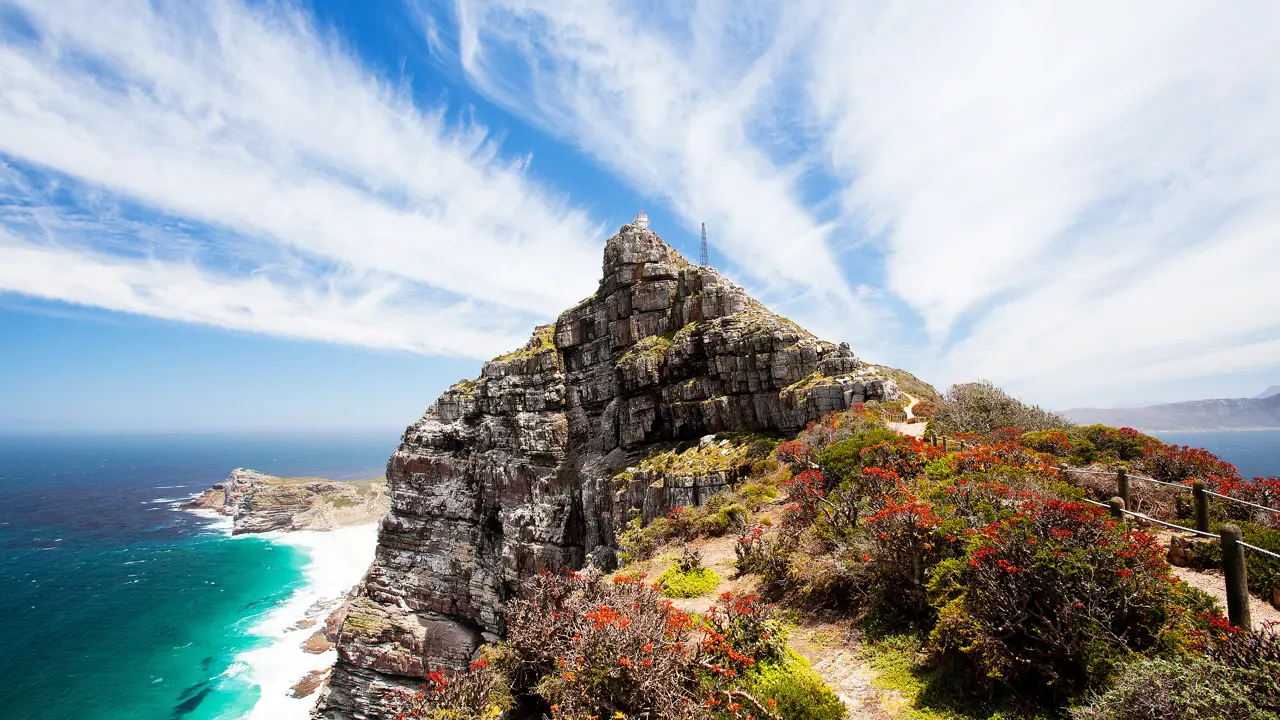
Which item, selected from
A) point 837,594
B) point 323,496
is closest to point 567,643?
point 837,594

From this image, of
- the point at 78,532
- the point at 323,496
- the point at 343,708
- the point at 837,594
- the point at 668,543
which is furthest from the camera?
the point at 323,496

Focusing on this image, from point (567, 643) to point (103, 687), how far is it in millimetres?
64122

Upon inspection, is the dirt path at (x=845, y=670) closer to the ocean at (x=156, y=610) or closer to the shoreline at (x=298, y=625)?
the shoreline at (x=298, y=625)

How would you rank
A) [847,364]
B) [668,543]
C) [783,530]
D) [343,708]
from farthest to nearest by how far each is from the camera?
[343,708]
[847,364]
[668,543]
[783,530]

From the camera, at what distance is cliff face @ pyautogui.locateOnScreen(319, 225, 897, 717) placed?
1320 inches

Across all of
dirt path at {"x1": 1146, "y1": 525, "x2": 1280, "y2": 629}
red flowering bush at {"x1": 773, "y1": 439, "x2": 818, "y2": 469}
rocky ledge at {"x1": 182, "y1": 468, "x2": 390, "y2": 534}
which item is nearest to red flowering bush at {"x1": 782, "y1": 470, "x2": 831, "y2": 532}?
red flowering bush at {"x1": 773, "y1": 439, "x2": 818, "y2": 469}

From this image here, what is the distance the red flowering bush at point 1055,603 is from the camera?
6262 millimetres

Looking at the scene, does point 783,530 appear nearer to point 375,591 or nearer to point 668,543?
point 668,543

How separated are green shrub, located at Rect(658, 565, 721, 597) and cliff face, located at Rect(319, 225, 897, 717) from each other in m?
16.5

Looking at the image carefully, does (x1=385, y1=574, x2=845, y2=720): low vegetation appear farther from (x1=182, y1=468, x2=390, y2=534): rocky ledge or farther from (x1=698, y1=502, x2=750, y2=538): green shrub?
(x1=182, y1=468, x2=390, y2=534): rocky ledge

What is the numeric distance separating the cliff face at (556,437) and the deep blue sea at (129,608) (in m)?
16.6

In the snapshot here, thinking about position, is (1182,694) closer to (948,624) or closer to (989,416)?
(948,624)

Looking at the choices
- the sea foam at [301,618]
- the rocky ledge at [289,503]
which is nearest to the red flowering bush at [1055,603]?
the sea foam at [301,618]

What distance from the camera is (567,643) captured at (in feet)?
25.7
